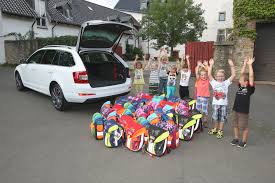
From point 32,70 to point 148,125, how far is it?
524 centimetres

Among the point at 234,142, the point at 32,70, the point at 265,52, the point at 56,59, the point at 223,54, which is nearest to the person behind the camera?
the point at 234,142

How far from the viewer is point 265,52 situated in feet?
40.9

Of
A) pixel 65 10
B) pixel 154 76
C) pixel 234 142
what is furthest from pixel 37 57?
pixel 65 10

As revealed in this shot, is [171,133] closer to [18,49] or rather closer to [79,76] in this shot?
[79,76]

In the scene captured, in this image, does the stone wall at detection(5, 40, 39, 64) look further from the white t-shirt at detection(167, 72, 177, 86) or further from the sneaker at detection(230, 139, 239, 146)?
the sneaker at detection(230, 139, 239, 146)

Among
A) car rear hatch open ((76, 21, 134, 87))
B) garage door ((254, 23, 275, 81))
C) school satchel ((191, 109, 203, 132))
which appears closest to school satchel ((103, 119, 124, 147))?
school satchel ((191, 109, 203, 132))

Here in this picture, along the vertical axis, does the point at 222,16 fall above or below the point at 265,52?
above

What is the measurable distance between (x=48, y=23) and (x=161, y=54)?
65.5 feet

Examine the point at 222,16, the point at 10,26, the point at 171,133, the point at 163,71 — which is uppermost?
the point at 222,16

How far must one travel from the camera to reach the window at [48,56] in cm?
786

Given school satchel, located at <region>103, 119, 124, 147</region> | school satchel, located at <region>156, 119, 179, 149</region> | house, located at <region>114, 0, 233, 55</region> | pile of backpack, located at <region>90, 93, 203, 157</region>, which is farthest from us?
house, located at <region>114, 0, 233, 55</region>

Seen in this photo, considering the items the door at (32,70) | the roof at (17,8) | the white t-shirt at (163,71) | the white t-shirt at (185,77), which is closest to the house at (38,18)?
the roof at (17,8)

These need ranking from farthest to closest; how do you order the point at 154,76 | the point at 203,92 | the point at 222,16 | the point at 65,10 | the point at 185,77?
the point at 222,16 → the point at 65,10 → the point at 154,76 → the point at 185,77 → the point at 203,92

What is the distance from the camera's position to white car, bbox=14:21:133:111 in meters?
6.73
